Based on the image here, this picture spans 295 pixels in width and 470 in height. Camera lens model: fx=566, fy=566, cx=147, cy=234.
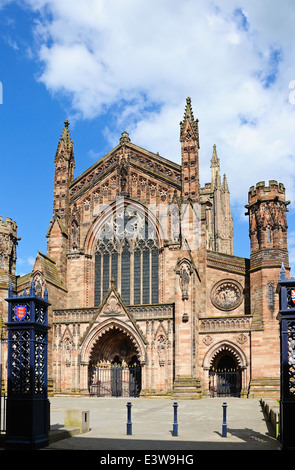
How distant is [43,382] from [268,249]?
912 inches

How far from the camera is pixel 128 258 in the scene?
37.8 m

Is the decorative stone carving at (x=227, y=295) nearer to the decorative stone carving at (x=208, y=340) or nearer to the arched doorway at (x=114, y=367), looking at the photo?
the decorative stone carving at (x=208, y=340)

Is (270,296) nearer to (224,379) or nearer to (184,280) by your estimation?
(184,280)

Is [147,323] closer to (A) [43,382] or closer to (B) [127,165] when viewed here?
(B) [127,165]

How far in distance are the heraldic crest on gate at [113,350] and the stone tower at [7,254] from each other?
274 inches

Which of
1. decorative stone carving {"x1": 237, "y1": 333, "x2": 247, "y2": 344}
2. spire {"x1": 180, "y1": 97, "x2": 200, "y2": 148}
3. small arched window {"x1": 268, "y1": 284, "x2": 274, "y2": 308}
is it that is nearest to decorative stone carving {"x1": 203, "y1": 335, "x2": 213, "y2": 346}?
decorative stone carving {"x1": 237, "y1": 333, "x2": 247, "y2": 344}

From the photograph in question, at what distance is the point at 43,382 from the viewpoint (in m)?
12.6

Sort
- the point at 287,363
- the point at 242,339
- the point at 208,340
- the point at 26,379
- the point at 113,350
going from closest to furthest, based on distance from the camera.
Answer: the point at 287,363
the point at 26,379
the point at 242,339
the point at 208,340
the point at 113,350

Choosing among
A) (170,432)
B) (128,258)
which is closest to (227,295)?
(128,258)

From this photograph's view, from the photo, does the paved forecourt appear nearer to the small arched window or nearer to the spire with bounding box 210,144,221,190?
the small arched window

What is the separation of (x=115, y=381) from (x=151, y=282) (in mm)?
6611

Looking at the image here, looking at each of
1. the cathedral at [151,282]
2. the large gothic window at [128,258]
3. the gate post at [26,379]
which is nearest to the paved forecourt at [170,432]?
the gate post at [26,379]

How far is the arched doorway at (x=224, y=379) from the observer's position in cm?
3288

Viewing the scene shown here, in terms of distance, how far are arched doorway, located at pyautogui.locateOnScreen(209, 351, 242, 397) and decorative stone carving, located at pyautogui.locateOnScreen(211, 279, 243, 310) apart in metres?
3.10
